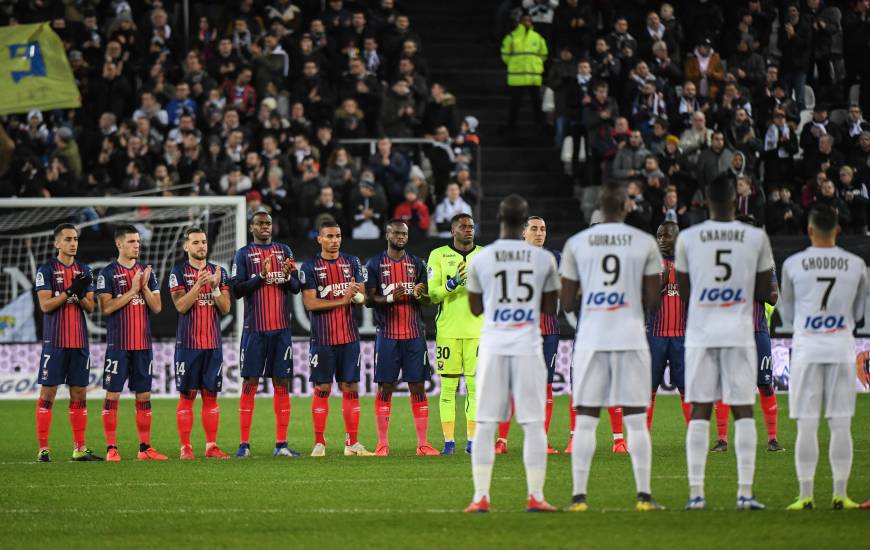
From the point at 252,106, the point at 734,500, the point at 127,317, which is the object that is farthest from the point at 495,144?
the point at 734,500

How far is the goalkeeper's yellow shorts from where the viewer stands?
15016 millimetres

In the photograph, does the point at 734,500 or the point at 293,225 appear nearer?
the point at 734,500

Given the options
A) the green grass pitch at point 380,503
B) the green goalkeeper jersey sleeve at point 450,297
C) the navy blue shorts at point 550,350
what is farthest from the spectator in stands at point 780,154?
the green goalkeeper jersey sleeve at point 450,297

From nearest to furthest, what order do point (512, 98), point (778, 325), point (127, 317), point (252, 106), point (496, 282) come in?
1. point (496, 282)
2. point (127, 317)
3. point (778, 325)
4. point (252, 106)
5. point (512, 98)

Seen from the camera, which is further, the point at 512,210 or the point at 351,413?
the point at 351,413

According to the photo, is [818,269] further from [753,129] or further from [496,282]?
[753,129]

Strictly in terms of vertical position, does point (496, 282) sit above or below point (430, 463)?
above

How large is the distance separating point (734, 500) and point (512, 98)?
17.5 meters

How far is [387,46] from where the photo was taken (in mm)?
27578

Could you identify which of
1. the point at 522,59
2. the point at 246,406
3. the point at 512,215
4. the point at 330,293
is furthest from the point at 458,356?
the point at 522,59

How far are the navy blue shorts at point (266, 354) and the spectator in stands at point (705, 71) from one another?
48.2ft

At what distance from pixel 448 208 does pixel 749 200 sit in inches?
195

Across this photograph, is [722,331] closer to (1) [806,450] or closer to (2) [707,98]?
(1) [806,450]

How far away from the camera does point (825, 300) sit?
10430 mm
